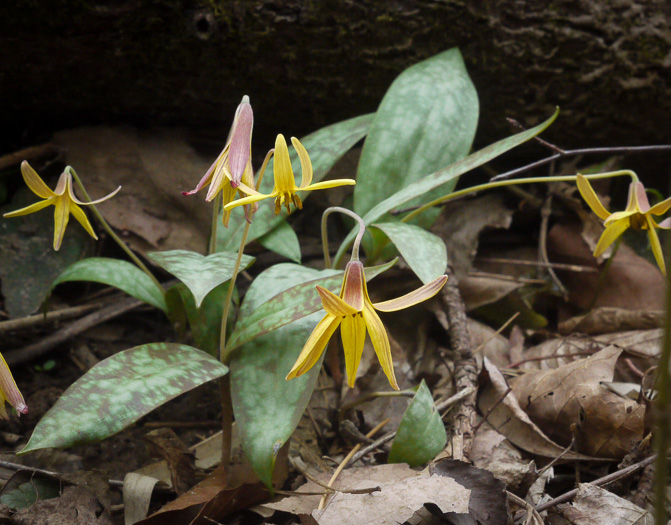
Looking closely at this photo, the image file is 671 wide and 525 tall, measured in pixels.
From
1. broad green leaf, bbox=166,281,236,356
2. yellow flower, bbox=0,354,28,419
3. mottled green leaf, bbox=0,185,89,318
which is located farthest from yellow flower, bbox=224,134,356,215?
mottled green leaf, bbox=0,185,89,318

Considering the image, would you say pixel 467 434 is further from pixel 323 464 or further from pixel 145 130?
pixel 145 130

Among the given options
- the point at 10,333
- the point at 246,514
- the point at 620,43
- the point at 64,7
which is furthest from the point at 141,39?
the point at 620,43

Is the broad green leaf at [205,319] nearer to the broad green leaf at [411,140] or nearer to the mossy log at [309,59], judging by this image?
the broad green leaf at [411,140]

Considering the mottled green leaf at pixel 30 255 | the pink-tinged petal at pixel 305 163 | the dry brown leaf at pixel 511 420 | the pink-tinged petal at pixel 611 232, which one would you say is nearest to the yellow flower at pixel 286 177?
the pink-tinged petal at pixel 305 163

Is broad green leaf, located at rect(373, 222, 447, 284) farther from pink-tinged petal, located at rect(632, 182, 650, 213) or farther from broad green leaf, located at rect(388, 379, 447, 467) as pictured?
pink-tinged petal, located at rect(632, 182, 650, 213)

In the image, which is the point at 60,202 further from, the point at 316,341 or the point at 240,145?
the point at 316,341

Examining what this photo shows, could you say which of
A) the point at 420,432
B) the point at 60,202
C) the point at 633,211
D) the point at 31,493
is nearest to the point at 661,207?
the point at 633,211
